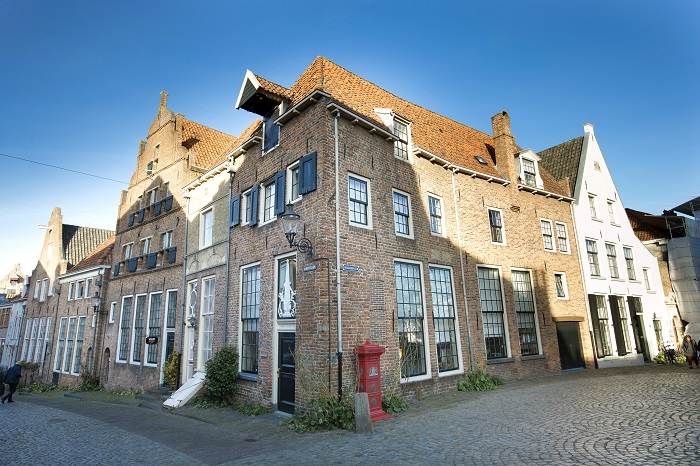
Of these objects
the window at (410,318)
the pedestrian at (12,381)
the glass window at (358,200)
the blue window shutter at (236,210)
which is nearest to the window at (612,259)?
the window at (410,318)

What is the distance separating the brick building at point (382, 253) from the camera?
427 inches

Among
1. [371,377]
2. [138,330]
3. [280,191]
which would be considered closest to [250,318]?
[280,191]

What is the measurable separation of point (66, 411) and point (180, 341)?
4525 millimetres

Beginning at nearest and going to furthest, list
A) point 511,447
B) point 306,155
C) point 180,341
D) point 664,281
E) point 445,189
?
point 511,447, point 306,155, point 445,189, point 180,341, point 664,281

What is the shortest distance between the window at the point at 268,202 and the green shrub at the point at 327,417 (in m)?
6.46

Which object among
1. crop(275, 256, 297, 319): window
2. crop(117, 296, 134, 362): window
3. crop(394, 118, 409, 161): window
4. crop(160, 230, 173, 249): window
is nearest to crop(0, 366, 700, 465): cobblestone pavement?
crop(275, 256, 297, 319): window

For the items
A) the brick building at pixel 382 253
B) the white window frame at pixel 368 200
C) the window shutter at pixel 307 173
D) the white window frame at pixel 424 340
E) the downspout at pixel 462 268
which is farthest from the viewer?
the downspout at pixel 462 268

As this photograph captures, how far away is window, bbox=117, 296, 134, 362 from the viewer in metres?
20.8

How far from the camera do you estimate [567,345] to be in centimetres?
1769

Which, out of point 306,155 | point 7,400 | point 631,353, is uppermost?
point 306,155

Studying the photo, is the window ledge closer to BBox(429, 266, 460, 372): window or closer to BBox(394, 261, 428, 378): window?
BBox(429, 266, 460, 372): window

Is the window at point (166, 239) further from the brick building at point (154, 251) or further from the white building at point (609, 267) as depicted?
the white building at point (609, 267)

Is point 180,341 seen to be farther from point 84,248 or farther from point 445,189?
point 84,248

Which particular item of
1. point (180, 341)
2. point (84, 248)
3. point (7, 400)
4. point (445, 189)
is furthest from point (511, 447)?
point (84, 248)
